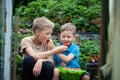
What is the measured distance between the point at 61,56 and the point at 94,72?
1.20 meters

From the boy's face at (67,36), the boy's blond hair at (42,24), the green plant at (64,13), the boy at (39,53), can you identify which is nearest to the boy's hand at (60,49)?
the boy at (39,53)

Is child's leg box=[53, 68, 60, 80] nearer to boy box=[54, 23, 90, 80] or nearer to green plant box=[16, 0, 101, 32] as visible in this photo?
boy box=[54, 23, 90, 80]

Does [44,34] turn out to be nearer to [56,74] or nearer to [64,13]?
[56,74]

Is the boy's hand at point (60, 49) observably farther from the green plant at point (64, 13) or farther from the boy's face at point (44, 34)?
the green plant at point (64, 13)

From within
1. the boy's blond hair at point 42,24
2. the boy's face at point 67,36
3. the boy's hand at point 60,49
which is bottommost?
the boy's hand at point 60,49

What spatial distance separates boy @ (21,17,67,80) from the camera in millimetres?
2799

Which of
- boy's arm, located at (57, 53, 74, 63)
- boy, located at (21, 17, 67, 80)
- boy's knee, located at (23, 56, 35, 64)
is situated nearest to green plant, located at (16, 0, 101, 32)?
boy, located at (21, 17, 67, 80)

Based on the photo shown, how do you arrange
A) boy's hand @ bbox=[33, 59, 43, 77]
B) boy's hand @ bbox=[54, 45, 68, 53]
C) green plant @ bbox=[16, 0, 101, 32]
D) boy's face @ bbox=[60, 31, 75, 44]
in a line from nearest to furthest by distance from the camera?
1. boy's hand @ bbox=[33, 59, 43, 77]
2. boy's hand @ bbox=[54, 45, 68, 53]
3. boy's face @ bbox=[60, 31, 75, 44]
4. green plant @ bbox=[16, 0, 101, 32]

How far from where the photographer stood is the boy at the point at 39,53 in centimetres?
280

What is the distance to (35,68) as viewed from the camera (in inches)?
110

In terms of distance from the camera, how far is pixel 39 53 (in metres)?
2.96

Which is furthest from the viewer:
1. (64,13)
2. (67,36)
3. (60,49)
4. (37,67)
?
(64,13)

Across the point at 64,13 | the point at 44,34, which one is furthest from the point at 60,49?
the point at 64,13

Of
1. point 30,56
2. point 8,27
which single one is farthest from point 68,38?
point 8,27
